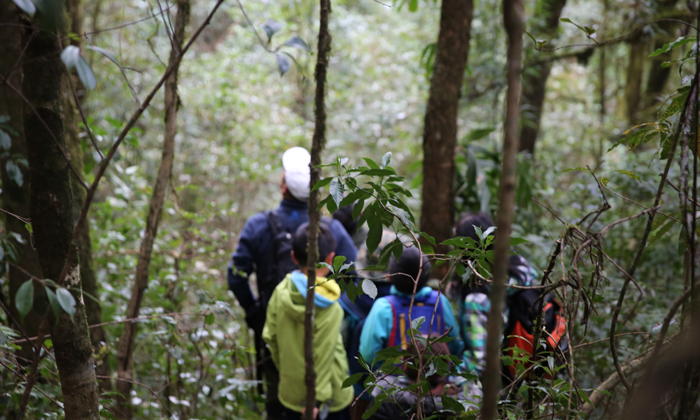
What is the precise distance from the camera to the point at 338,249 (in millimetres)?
2846

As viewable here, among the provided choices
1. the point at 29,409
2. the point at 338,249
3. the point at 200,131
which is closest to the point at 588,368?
the point at 338,249

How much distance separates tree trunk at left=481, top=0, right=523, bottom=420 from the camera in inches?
29.1

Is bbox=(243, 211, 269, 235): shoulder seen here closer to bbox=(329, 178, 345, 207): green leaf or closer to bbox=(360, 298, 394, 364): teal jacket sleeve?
bbox=(360, 298, 394, 364): teal jacket sleeve

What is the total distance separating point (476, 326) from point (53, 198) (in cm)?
179

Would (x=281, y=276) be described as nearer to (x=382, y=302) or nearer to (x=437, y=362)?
(x=382, y=302)

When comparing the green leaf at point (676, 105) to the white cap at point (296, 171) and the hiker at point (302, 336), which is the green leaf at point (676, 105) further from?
the white cap at point (296, 171)

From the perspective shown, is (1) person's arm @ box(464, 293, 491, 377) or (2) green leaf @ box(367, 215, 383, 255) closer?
(2) green leaf @ box(367, 215, 383, 255)

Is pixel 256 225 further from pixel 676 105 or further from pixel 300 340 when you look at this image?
pixel 676 105

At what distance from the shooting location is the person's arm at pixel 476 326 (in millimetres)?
2260

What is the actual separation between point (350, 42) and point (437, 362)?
306 inches

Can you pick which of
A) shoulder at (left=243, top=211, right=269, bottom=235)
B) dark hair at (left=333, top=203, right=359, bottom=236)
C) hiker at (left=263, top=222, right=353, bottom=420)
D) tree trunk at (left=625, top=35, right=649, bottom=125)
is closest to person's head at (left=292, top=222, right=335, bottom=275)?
hiker at (left=263, top=222, right=353, bottom=420)

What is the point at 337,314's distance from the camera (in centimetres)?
250

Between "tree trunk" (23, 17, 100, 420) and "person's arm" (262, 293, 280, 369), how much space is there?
4.11 feet

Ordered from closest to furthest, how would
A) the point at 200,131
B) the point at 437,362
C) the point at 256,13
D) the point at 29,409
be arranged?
the point at 437,362 → the point at 29,409 → the point at 200,131 → the point at 256,13
